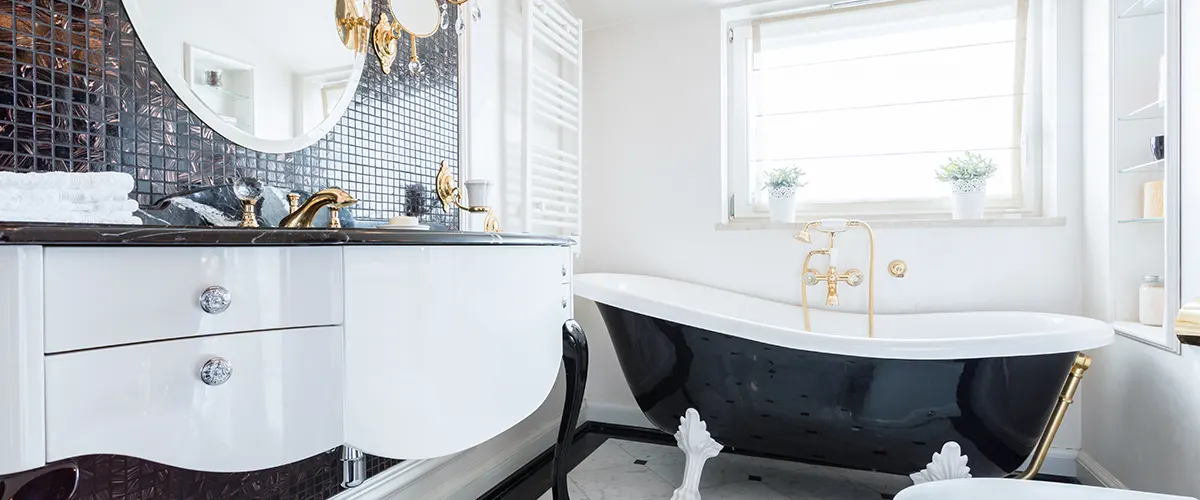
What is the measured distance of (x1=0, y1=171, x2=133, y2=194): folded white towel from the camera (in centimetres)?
73

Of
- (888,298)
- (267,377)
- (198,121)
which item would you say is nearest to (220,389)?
(267,377)

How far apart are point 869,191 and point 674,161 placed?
2.75 ft

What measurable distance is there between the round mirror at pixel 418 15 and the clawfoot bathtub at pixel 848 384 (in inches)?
35.8

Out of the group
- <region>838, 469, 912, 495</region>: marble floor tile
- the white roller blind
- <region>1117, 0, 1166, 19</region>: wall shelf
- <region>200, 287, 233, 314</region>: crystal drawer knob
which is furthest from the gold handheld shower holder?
<region>1117, 0, 1166, 19</region>: wall shelf

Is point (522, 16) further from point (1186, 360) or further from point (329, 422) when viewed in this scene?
point (1186, 360)

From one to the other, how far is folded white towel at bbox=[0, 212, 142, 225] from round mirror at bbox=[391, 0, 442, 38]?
1067 mm

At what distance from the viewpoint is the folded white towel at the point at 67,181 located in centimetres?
73

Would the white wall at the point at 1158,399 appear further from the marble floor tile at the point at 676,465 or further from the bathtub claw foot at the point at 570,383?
the bathtub claw foot at the point at 570,383

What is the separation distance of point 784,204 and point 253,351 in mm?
2197

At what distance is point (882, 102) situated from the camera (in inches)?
101

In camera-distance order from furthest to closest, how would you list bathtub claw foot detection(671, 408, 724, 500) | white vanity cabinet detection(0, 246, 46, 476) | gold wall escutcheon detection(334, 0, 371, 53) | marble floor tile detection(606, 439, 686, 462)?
marble floor tile detection(606, 439, 686, 462) < bathtub claw foot detection(671, 408, 724, 500) < gold wall escutcheon detection(334, 0, 371, 53) < white vanity cabinet detection(0, 246, 46, 476)

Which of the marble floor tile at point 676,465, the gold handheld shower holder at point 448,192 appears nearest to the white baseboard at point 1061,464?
the marble floor tile at point 676,465

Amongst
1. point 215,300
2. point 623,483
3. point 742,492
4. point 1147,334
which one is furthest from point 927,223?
point 215,300

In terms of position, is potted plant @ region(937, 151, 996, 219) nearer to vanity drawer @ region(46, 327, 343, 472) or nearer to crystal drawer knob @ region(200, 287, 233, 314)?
vanity drawer @ region(46, 327, 343, 472)
